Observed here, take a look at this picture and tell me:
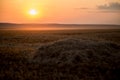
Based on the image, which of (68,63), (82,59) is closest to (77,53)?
(82,59)

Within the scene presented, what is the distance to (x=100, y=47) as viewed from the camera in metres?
17.8

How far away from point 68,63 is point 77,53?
1364 millimetres

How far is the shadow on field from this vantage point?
12.6 meters

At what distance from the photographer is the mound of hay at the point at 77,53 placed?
51.1 feet

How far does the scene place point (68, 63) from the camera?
15.0 metres

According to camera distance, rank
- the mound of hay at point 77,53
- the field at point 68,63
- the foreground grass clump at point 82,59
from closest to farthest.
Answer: the field at point 68,63
the foreground grass clump at point 82,59
the mound of hay at point 77,53

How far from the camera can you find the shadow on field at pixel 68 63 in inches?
497

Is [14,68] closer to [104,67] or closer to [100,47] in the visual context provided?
[104,67]

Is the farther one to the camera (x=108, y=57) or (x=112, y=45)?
(x=112, y=45)

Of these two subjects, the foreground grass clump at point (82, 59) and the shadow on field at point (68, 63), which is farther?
the foreground grass clump at point (82, 59)

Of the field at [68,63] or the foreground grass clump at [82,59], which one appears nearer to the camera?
the field at [68,63]

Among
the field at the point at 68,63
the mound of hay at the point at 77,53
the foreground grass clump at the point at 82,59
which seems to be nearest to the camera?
the field at the point at 68,63

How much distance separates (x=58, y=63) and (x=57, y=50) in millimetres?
1975

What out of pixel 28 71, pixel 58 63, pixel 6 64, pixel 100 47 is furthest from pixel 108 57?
pixel 6 64
